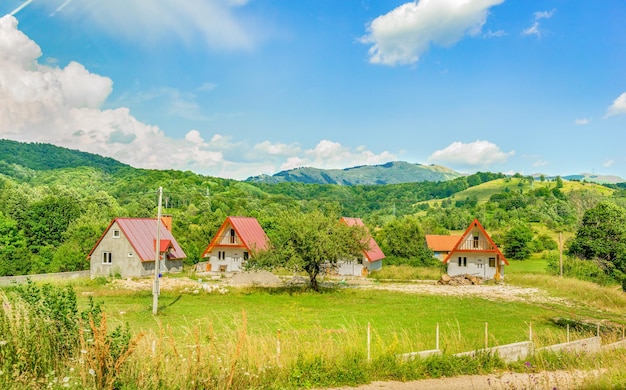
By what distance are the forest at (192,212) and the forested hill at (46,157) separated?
0.36m

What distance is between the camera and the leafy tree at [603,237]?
159 feet

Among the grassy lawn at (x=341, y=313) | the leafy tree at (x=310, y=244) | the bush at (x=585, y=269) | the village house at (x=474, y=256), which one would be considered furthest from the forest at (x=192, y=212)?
the grassy lawn at (x=341, y=313)

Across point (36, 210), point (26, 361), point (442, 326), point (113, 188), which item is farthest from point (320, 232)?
point (113, 188)

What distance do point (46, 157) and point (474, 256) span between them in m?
155

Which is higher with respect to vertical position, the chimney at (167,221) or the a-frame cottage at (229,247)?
the chimney at (167,221)

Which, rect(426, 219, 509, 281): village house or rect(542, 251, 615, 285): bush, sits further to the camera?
rect(426, 219, 509, 281): village house

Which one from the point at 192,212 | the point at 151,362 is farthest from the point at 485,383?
the point at 192,212

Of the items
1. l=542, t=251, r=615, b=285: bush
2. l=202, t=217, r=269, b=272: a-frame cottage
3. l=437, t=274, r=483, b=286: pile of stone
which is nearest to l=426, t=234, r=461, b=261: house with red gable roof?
l=542, t=251, r=615, b=285: bush

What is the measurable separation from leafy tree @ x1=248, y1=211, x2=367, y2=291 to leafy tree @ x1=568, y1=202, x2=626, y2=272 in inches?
1221

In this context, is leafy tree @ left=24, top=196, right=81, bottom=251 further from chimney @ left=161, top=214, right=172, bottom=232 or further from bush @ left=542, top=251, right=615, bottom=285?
bush @ left=542, top=251, right=615, bottom=285

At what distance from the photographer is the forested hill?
145775 millimetres

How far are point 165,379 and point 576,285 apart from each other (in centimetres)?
3648

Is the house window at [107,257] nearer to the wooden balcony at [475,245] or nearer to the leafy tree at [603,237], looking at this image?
the wooden balcony at [475,245]

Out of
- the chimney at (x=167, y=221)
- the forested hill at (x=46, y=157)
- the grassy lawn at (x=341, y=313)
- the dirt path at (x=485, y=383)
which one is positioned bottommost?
the grassy lawn at (x=341, y=313)
